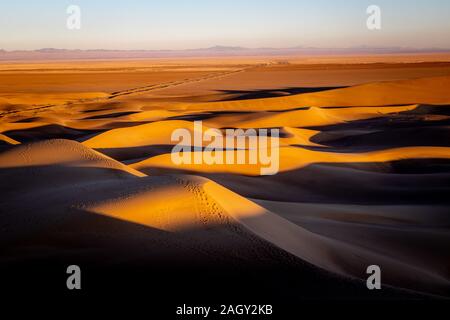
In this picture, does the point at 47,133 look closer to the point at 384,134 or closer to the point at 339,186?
the point at 384,134

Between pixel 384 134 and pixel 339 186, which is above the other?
pixel 384 134

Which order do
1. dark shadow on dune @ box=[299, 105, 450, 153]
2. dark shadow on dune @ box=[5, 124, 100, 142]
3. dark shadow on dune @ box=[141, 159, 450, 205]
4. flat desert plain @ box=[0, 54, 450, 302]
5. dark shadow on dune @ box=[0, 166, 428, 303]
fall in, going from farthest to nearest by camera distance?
dark shadow on dune @ box=[5, 124, 100, 142], dark shadow on dune @ box=[299, 105, 450, 153], dark shadow on dune @ box=[141, 159, 450, 205], flat desert plain @ box=[0, 54, 450, 302], dark shadow on dune @ box=[0, 166, 428, 303]

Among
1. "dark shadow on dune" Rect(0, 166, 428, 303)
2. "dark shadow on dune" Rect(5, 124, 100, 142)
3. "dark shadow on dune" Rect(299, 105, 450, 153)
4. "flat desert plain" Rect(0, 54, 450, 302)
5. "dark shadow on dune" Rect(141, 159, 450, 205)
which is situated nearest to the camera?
"dark shadow on dune" Rect(0, 166, 428, 303)

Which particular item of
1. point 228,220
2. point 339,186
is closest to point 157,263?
point 228,220

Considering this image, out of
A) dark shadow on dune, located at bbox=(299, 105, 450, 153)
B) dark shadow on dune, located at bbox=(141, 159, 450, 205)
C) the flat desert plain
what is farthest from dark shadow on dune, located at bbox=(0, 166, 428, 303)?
dark shadow on dune, located at bbox=(299, 105, 450, 153)

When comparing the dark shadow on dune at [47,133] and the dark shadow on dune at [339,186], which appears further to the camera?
the dark shadow on dune at [47,133]

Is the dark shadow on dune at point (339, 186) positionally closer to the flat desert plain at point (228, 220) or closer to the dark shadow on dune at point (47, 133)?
the flat desert plain at point (228, 220)

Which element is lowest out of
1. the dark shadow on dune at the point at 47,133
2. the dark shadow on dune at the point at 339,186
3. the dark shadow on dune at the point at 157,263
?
the dark shadow on dune at the point at 339,186

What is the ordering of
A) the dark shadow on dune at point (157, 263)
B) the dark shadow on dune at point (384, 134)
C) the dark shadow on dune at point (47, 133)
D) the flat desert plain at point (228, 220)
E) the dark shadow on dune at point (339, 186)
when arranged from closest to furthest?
1. the dark shadow on dune at point (157, 263)
2. the flat desert plain at point (228, 220)
3. the dark shadow on dune at point (339, 186)
4. the dark shadow on dune at point (384, 134)
5. the dark shadow on dune at point (47, 133)

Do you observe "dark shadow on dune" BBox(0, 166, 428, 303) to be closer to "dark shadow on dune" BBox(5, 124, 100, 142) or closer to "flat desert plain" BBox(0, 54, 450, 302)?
"flat desert plain" BBox(0, 54, 450, 302)

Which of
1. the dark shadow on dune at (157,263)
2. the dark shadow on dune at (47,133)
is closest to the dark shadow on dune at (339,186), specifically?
the dark shadow on dune at (157,263)

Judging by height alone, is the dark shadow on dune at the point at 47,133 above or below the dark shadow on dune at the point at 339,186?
above

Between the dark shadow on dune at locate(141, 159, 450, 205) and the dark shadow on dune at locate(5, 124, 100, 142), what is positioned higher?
the dark shadow on dune at locate(5, 124, 100, 142)
